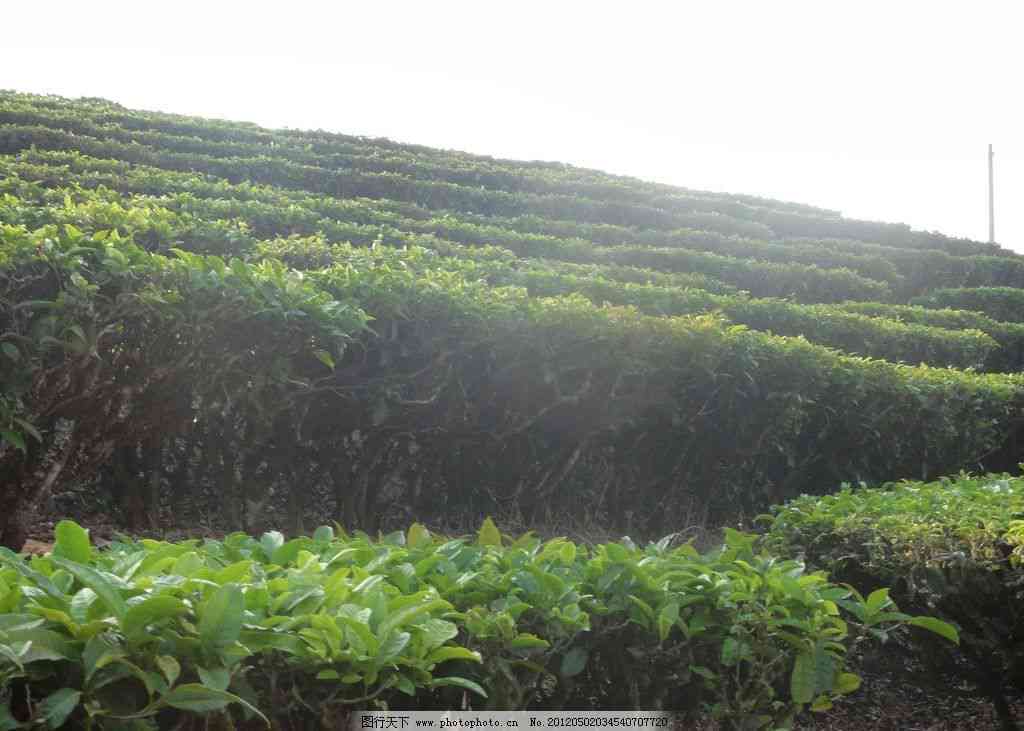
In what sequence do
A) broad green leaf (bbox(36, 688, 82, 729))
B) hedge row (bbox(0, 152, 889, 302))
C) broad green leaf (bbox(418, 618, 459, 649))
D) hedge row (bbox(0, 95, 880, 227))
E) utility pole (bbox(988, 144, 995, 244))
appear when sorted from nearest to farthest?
1. broad green leaf (bbox(36, 688, 82, 729))
2. broad green leaf (bbox(418, 618, 459, 649))
3. hedge row (bbox(0, 152, 889, 302))
4. hedge row (bbox(0, 95, 880, 227))
5. utility pole (bbox(988, 144, 995, 244))

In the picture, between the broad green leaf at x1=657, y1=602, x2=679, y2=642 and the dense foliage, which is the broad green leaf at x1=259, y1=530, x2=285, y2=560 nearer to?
the dense foliage

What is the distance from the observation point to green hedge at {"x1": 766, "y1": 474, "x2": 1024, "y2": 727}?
12.5 feet

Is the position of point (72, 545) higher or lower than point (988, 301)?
higher

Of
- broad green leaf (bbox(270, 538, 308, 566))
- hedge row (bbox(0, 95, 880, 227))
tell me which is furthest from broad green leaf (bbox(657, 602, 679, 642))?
hedge row (bbox(0, 95, 880, 227))

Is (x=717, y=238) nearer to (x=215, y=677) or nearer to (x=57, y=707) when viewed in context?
(x=215, y=677)

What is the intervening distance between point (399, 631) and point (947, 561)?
2.57 m

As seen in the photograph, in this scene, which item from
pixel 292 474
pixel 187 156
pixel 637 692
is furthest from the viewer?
pixel 187 156

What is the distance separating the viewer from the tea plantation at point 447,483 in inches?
76.9

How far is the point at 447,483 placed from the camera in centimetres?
575

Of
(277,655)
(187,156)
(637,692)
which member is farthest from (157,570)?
(187,156)

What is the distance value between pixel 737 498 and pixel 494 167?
1676 cm

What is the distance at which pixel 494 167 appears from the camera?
74.2 ft

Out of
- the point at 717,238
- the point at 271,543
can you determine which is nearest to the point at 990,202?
the point at 717,238

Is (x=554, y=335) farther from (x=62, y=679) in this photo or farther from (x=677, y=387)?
(x=62, y=679)
